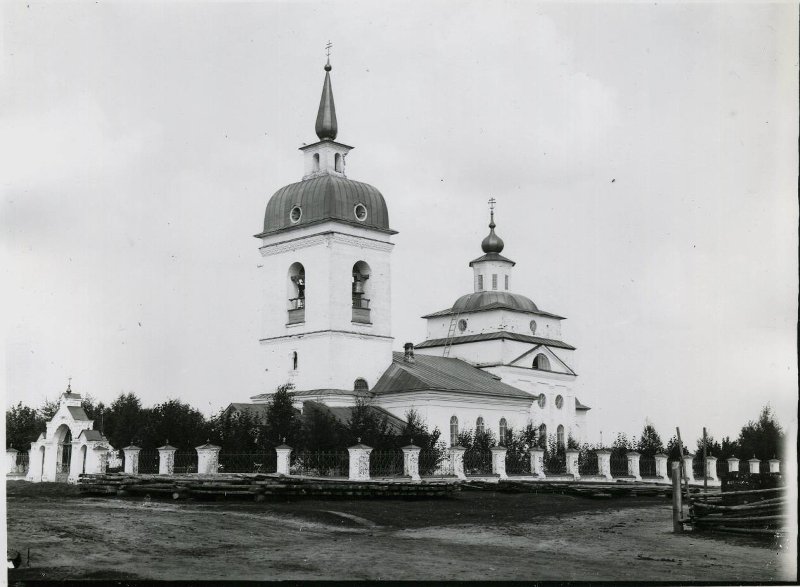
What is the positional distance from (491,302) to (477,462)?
17986 mm

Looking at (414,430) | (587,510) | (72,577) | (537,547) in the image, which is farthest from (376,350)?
(72,577)

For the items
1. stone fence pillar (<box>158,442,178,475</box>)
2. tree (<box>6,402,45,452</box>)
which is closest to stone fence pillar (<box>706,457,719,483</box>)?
stone fence pillar (<box>158,442,178,475</box>)

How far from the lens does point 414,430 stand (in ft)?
115

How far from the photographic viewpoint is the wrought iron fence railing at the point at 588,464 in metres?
36.8

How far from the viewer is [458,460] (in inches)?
1212

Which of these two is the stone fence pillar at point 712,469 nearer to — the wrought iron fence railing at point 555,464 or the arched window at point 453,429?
the wrought iron fence railing at point 555,464

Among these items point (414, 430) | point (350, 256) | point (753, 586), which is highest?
point (350, 256)

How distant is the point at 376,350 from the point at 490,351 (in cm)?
973

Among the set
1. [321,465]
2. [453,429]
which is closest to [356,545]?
[321,465]

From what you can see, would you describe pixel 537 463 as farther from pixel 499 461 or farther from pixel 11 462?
pixel 11 462

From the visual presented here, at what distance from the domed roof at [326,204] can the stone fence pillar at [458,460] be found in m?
10.9

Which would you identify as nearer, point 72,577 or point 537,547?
point 72,577

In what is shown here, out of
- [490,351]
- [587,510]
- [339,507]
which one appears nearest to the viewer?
[339,507]

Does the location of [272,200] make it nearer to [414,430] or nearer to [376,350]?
[376,350]
